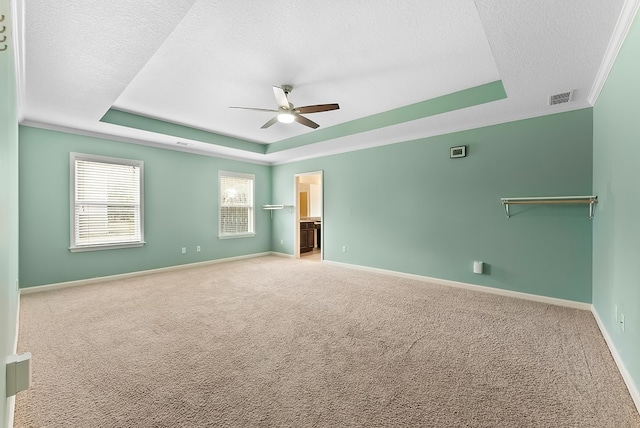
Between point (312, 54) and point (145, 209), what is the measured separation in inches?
165

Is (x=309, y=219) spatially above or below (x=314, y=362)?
above

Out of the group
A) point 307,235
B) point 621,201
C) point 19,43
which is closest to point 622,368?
point 621,201

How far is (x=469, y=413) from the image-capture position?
1630mm

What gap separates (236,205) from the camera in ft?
21.6

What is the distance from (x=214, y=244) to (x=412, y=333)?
15.5ft

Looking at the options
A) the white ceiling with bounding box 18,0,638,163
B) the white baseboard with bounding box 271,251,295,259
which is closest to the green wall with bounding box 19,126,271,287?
the white baseboard with bounding box 271,251,295,259

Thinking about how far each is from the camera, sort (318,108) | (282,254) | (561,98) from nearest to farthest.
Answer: (561,98)
(318,108)
(282,254)

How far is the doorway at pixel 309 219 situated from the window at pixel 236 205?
45.5 inches

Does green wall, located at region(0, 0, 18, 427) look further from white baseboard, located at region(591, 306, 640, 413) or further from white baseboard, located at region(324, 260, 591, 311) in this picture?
white baseboard, located at region(324, 260, 591, 311)

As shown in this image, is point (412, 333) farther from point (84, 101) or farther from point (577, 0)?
point (84, 101)

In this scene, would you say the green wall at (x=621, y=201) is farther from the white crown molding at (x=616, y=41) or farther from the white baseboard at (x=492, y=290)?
the white baseboard at (x=492, y=290)

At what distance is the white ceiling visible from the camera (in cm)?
190

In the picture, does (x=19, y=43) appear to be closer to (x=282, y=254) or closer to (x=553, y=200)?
(x=553, y=200)

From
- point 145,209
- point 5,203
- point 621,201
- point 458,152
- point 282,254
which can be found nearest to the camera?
point 5,203
